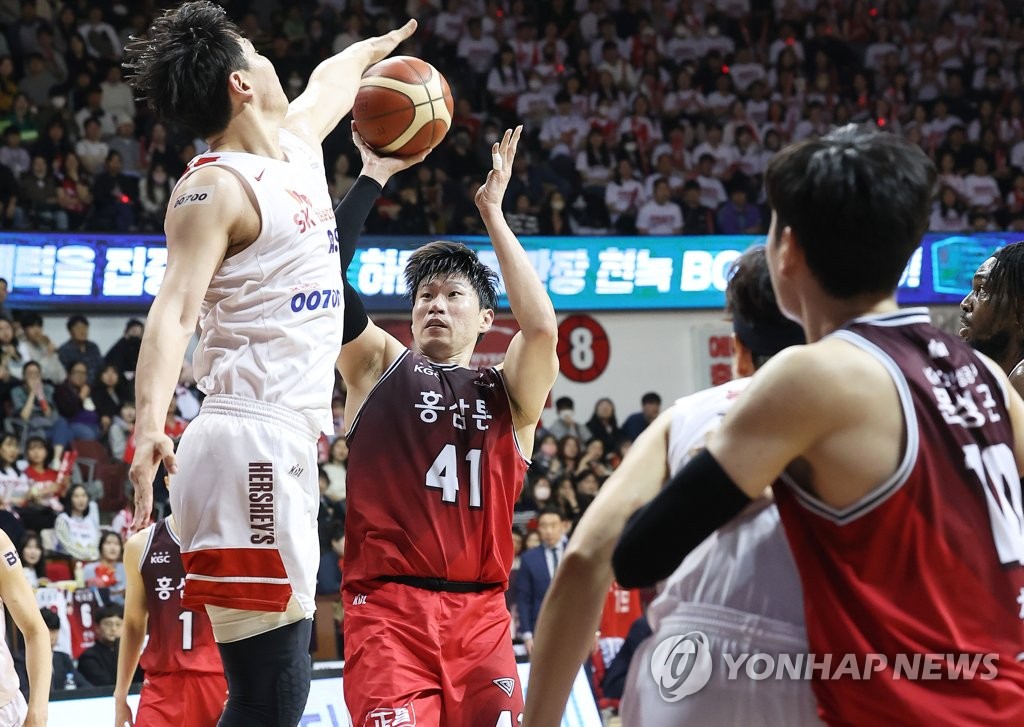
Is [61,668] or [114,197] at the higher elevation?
[114,197]

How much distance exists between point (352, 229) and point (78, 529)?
7.94m

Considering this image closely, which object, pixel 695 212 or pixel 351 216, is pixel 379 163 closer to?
pixel 351 216

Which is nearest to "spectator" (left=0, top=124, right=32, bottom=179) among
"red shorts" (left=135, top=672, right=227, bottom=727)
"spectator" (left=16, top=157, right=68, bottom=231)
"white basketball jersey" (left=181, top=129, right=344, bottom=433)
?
"spectator" (left=16, top=157, right=68, bottom=231)

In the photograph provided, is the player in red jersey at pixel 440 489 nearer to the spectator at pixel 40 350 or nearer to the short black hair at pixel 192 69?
the short black hair at pixel 192 69

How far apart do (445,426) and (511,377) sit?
0.31 metres

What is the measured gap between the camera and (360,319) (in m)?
4.30

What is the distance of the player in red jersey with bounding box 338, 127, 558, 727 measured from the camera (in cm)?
394

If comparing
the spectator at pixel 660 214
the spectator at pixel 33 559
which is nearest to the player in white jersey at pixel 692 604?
the spectator at pixel 33 559

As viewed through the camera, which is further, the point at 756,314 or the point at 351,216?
the point at 351,216

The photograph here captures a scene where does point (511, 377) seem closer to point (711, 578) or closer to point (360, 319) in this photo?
point (360, 319)

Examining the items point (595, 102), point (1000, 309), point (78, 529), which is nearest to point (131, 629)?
point (1000, 309)

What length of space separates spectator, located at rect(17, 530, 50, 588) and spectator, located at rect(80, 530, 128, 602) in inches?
14.9

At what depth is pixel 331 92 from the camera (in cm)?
413

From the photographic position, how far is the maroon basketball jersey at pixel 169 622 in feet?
19.0
